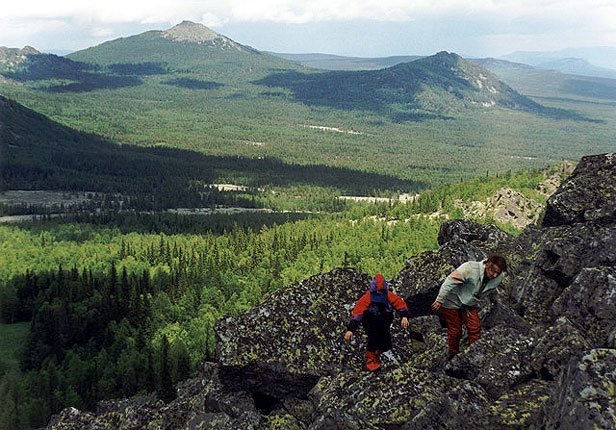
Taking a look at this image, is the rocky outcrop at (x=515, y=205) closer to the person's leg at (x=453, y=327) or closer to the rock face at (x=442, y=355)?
the rock face at (x=442, y=355)

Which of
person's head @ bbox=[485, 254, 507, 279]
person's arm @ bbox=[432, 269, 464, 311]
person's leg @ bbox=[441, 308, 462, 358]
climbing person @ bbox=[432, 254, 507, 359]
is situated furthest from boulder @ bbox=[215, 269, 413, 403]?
person's head @ bbox=[485, 254, 507, 279]

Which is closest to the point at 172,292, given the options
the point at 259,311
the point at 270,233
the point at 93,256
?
the point at 270,233

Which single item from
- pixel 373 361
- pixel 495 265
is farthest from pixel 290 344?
pixel 495 265

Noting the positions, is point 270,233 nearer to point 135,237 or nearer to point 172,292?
point 172,292

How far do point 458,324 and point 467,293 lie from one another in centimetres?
157

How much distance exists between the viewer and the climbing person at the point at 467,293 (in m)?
23.5

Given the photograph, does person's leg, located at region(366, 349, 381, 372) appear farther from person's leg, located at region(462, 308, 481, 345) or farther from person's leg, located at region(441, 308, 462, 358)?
person's leg, located at region(462, 308, 481, 345)

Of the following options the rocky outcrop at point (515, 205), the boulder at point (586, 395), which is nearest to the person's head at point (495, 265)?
the boulder at point (586, 395)

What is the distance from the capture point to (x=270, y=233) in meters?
139

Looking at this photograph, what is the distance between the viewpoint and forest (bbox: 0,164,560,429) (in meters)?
74.4

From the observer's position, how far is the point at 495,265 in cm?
2327

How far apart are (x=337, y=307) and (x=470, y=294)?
866 centimetres

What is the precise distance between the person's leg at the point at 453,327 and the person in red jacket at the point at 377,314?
192cm

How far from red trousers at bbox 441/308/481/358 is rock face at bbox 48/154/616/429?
2.24ft
